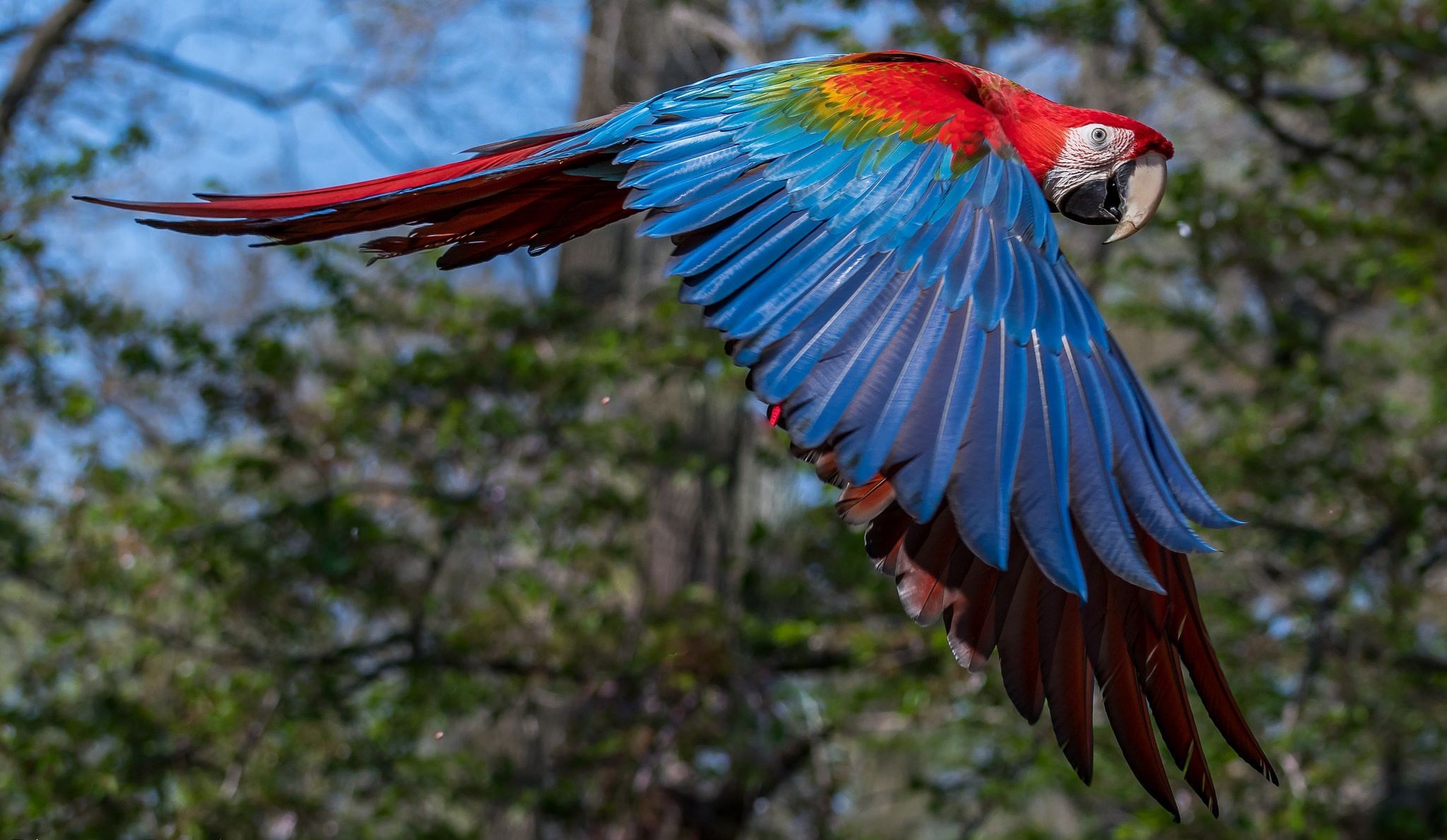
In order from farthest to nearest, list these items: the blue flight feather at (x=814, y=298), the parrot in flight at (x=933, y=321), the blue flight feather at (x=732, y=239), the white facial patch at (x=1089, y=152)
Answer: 1. the white facial patch at (x=1089, y=152)
2. the blue flight feather at (x=732, y=239)
3. the blue flight feather at (x=814, y=298)
4. the parrot in flight at (x=933, y=321)

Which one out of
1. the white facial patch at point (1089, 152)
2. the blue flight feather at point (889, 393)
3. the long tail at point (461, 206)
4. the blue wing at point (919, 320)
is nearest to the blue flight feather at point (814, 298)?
the blue wing at point (919, 320)

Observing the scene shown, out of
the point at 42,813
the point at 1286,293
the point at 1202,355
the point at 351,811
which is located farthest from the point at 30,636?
the point at 1286,293

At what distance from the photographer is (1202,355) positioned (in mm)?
5016

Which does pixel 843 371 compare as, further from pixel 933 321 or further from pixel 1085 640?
pixel 1085 640

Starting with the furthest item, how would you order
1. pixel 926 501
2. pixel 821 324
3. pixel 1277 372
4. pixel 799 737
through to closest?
pixel 1277 372 < pixel 799 737 < pixel 821 324 < pixel 926 501

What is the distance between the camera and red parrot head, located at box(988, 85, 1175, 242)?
221cm

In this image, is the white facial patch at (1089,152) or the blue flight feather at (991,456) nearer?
the blue flight feather at (991,456)

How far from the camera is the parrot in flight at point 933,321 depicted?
1513 millimetres

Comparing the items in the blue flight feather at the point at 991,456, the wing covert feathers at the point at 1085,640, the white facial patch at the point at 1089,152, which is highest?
the white facial patch at the point at 1089,152

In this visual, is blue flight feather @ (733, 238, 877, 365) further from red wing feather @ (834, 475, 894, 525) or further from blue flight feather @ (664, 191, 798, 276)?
red wing feather @ (834, 475, 894, 525)

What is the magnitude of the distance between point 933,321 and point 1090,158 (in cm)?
76

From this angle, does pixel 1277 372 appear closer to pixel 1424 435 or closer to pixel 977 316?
pixel 1424 435

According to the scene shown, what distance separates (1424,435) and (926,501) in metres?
4.04

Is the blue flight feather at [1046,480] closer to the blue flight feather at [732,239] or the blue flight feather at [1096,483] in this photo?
the blue flight feather at [1096,483]
